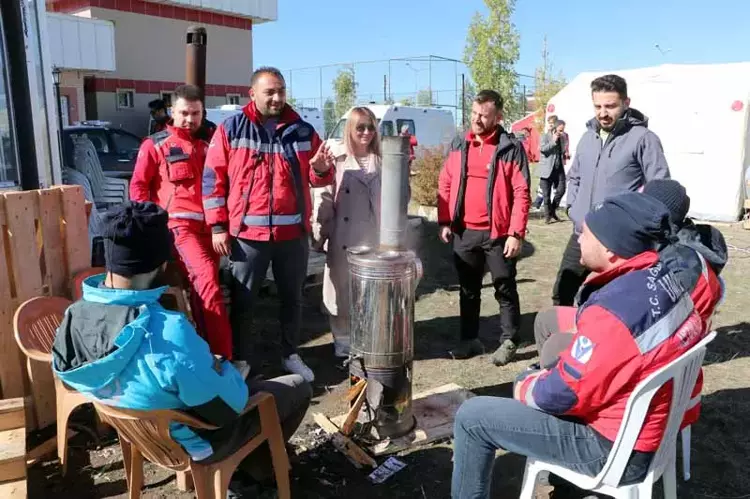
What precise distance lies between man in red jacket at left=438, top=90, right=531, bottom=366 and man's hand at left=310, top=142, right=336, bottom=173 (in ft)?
3.28

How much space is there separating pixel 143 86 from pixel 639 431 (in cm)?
2278

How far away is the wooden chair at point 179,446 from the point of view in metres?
2.12

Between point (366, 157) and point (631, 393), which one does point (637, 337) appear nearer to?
point (631, 393)

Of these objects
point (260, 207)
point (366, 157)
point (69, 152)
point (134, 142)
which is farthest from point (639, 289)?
point (134, 142)

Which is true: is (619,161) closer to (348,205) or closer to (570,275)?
(570,275)

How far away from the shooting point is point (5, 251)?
327 centimetres

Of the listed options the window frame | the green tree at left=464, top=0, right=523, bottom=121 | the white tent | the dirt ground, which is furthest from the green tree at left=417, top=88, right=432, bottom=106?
the dirt ground

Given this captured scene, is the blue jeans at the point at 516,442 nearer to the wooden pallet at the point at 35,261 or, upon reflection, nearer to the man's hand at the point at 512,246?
the man's hand at the point at 512,246

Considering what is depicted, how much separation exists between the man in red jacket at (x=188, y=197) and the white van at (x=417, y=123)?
35.1ft

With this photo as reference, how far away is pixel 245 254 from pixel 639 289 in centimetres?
250

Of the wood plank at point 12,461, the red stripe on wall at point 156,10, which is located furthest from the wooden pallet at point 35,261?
the red stripe on wall at point 156,10

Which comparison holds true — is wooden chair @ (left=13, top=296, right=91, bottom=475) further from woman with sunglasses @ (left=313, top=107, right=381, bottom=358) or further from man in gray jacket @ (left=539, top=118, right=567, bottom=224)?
man in gray jacket @ (left=539, top=118, right=567, bottom=224)

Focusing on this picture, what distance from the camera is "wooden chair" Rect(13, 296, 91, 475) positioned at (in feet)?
9.39

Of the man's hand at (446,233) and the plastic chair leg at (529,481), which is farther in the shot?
the man's hand at (446,233)
